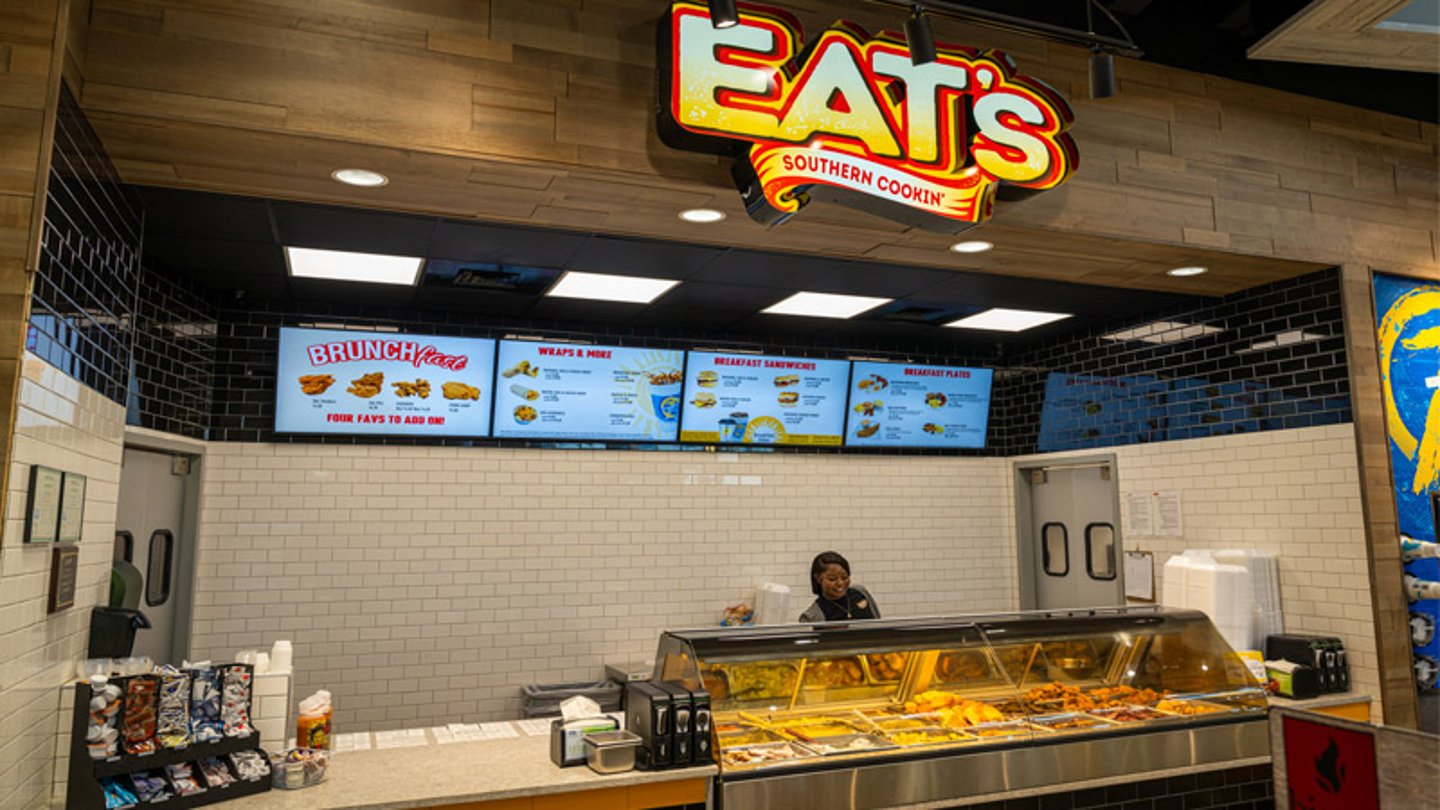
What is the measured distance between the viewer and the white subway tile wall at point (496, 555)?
17.2ft

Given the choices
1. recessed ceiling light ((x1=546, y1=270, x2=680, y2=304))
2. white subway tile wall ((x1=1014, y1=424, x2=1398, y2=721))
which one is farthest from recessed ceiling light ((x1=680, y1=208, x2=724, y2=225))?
white subway tile wall ((x1=1014, y1=424, x2=1398, y2=721))

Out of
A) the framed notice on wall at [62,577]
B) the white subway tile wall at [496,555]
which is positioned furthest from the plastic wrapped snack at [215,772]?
the white subway tile wall at [496,555]

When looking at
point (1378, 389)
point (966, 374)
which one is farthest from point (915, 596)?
point (1378, 389)

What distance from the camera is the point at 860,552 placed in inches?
261

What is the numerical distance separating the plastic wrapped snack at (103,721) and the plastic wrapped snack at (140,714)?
3cm

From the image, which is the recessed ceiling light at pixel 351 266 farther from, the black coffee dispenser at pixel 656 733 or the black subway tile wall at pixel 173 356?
the black coffee dispenser at pixel 656 733

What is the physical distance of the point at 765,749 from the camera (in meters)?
3.25

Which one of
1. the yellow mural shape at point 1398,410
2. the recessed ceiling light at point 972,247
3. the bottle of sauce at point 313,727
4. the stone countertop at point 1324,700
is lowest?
the stone countertop at point 1324,700

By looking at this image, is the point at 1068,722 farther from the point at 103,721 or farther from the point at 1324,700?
the point at 103,721

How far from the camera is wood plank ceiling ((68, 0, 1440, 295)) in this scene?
297 cm

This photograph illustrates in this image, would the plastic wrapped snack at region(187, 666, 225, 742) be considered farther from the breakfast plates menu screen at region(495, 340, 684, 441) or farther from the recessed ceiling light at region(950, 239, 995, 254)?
the recessed ceiling light at region(950, 239, 995, 254)

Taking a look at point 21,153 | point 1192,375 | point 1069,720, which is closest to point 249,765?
point 21,153

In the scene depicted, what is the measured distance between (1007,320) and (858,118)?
3019mm

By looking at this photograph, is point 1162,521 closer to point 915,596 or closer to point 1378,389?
point 1378,389
